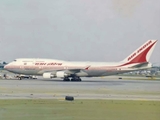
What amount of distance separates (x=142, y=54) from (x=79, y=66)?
11455mm

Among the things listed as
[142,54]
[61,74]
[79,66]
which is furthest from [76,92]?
[142,54]

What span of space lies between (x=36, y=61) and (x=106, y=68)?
12.5 m

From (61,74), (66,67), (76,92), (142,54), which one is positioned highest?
(142,54)

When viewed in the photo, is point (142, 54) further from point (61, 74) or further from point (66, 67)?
point (61, 74)

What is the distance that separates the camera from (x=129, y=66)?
2372 inches

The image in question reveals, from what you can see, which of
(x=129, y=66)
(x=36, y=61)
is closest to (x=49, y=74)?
(x=36, y=61)

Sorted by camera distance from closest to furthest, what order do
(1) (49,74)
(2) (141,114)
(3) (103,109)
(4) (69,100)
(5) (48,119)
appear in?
1. (5) (48,119)
2. (2) (141,114)
3. (3) (103,109)
4. (4) (69,100)
5. (1) (49,74)

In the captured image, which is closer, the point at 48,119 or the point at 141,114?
the point at 48,119

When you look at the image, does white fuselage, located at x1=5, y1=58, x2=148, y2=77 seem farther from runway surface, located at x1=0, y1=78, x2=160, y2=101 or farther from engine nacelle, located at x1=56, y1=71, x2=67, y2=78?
runway surface, located at x1=0, y1=78, x2=160, y2=101

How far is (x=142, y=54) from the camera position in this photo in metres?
59.9

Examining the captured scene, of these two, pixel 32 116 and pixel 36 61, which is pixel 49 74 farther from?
pixel 32 116

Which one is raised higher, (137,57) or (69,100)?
(137,57)

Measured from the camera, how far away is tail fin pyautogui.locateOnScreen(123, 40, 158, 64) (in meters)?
59.1

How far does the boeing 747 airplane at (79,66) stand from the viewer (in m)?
58.8
